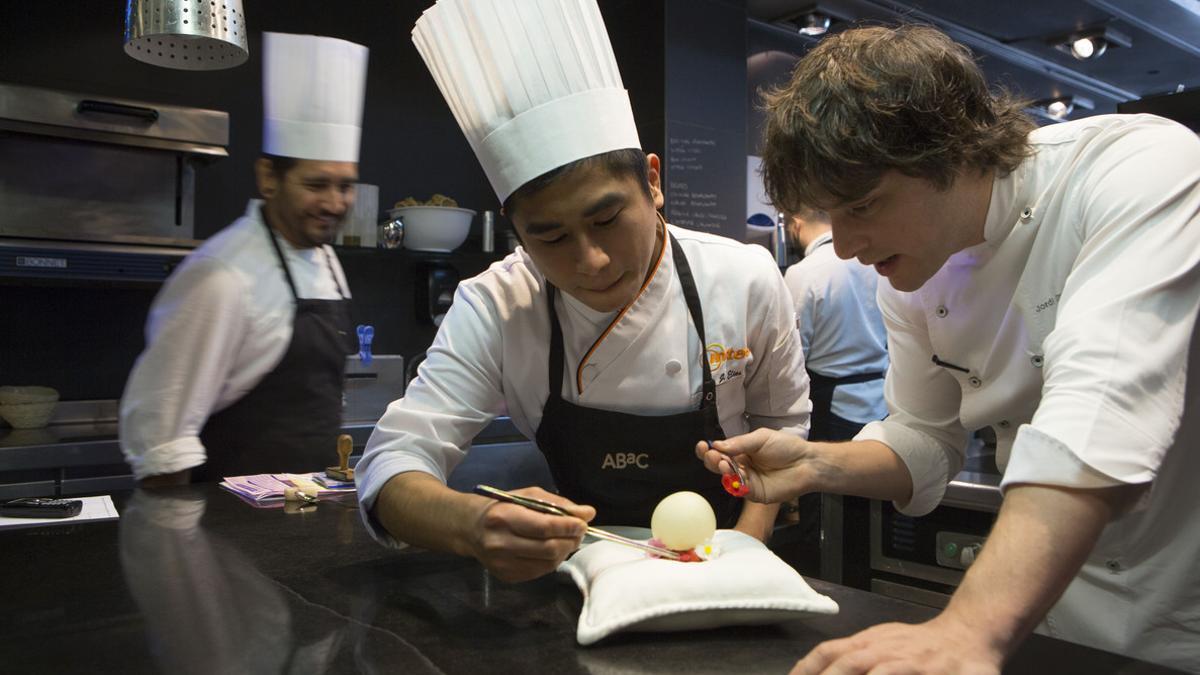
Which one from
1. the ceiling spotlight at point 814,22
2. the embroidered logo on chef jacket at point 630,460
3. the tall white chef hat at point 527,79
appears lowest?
the embroidered logo on chef jacket at point 630,460

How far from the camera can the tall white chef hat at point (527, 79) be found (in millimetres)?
1407

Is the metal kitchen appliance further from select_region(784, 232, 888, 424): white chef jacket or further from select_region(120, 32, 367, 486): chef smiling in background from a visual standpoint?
select_region(784, 232, 888, 424): white chef jacket

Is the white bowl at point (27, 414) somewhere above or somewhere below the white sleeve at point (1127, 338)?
below

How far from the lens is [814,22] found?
502 centimetres

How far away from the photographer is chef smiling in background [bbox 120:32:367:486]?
7.02 ft

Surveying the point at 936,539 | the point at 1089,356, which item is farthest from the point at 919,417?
the point at 936,539

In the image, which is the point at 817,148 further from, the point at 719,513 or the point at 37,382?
the point at 37,382

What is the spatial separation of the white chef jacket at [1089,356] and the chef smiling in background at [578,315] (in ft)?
0.97

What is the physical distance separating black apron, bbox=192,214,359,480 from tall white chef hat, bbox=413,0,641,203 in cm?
115

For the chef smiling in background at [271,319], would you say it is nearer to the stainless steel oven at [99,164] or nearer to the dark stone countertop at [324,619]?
the dark stone countertop at [324,619]

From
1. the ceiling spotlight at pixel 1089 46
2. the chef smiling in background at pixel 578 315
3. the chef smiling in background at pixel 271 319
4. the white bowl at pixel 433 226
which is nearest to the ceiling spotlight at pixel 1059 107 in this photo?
the ceiling spotlight at pixel 1089 46

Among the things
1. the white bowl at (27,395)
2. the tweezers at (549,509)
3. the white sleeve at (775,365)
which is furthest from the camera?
the white bowl at (27,395)

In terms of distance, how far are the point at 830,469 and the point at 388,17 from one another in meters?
3.78

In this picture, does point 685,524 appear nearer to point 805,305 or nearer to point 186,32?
point 186,32
